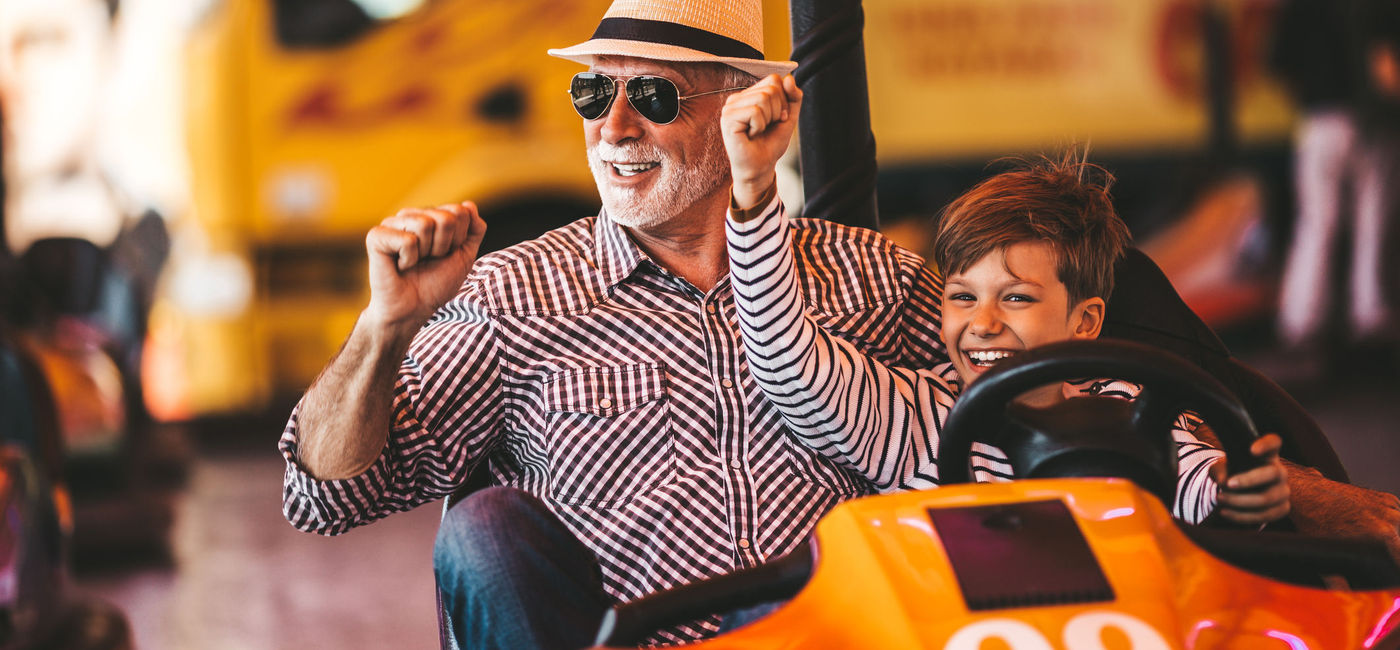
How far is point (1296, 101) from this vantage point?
232 inches

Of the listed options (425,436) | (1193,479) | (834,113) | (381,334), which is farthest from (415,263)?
(1193,479)

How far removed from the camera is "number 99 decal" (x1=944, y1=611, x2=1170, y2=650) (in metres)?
1.10

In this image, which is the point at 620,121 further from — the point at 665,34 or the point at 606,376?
the point at 606,376

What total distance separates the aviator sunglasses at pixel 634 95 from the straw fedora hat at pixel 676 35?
0.04m

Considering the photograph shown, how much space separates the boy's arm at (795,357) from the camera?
1521 mm

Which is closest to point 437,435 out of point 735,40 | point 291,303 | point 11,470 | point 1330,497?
point 735,40

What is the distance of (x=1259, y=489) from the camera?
4.44 ft

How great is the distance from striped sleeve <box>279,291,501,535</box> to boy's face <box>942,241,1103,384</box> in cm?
61

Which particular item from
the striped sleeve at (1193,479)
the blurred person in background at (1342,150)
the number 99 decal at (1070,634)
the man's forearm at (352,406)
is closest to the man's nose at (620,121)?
the man's forearm at (352,406)

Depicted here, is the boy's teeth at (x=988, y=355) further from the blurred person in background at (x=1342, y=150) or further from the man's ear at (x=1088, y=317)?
the blurred person in background at (x=1342, y=150)

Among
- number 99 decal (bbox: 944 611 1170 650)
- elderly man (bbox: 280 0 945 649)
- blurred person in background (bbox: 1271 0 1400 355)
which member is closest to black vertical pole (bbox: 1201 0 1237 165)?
blurred person in background (bbox: 1271 0 1400 355)

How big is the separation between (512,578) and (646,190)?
67 centimetres

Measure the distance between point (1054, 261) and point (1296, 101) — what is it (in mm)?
4811

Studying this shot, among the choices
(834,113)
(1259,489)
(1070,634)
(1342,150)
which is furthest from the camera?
(1342,150)
